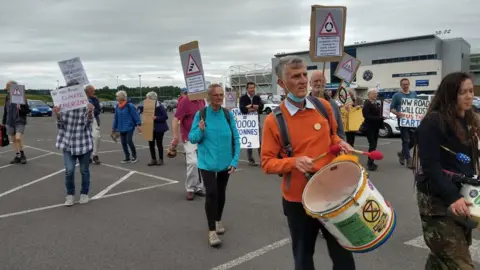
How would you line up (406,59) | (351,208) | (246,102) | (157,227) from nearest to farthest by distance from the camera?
1. (351,208)
2. (157,227)
3. (246,102)
4. (406,59)

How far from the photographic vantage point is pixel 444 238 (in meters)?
2.75

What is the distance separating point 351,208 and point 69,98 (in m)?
5.10

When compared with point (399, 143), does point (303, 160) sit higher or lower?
higher

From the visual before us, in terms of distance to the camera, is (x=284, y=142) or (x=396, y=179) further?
(x=396, y=179)

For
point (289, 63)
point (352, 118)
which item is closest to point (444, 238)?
point (289, 63)

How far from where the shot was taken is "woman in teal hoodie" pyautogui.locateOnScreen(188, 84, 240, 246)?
4645 millimetres

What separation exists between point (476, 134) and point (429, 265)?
3.28ft

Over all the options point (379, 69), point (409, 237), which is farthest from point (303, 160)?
point (379, 69)

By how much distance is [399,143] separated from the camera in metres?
13.7

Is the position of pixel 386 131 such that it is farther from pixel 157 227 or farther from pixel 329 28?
pixel 157 227

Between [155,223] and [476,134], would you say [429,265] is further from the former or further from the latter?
[155,223]

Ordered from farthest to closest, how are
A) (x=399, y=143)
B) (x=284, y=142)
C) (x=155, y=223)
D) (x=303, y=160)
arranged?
(x=399, y=143)
(x=155, y=223)
(x=284, y=142)
(x=303, y=160)

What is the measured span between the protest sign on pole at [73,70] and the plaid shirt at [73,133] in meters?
0.58

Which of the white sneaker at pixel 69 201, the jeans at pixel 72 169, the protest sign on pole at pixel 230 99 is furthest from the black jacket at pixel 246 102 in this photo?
the white sneaker at pixel 69 201
